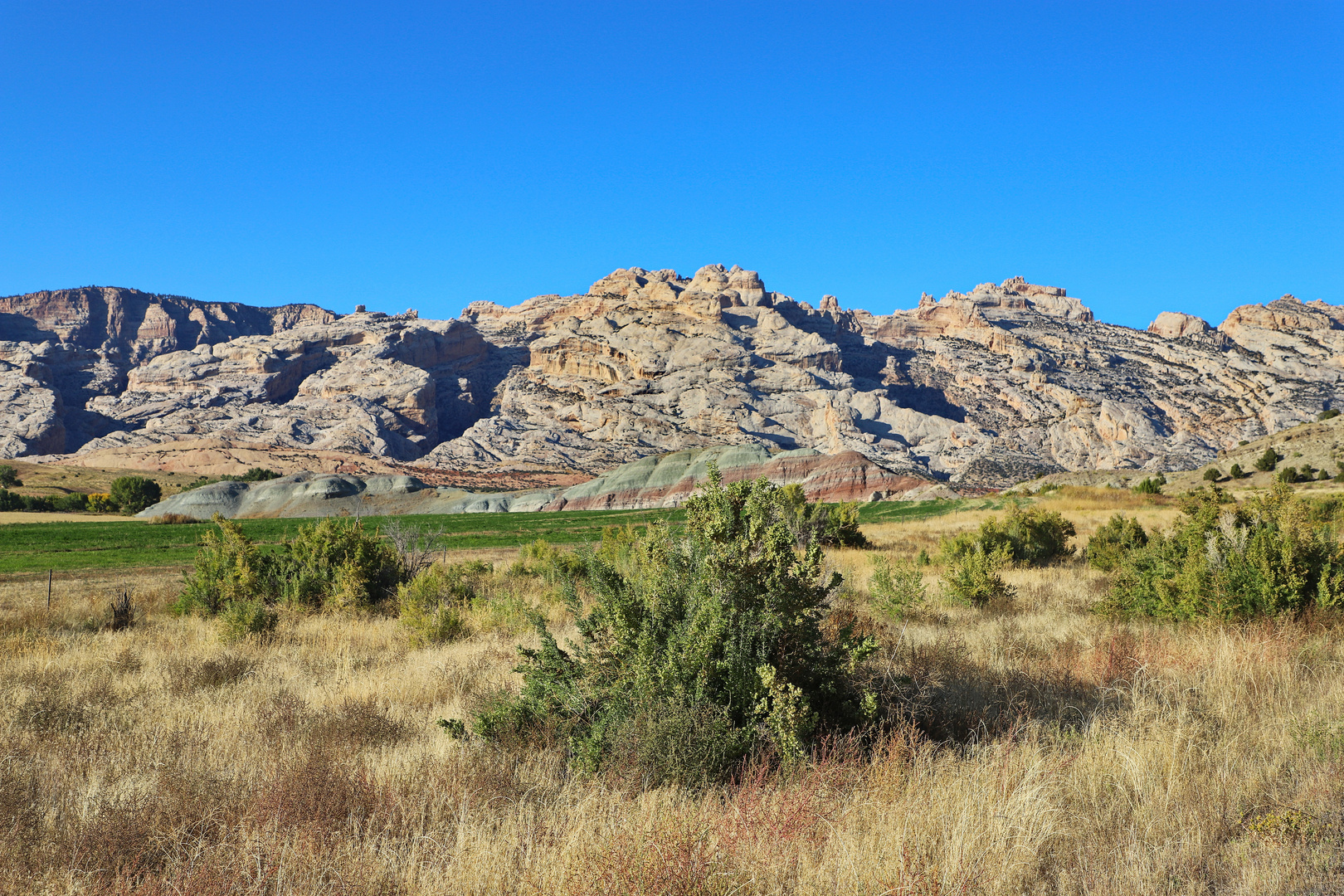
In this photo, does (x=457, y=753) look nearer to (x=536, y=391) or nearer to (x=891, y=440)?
(x=891, y=440)

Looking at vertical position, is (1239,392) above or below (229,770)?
above

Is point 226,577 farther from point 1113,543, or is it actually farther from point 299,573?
point 1113,543

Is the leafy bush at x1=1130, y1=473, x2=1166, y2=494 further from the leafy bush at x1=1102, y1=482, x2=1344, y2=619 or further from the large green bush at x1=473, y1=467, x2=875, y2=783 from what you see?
the large green bush at x1=473, y1=467, x2=875, y2=783

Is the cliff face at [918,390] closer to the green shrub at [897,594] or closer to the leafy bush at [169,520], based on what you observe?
the leafy bush at [169,520]

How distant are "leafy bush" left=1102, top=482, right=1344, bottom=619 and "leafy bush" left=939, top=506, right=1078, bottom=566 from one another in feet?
27.1

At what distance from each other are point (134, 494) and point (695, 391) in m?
90.2

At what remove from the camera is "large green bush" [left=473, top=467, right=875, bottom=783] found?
15.2ft

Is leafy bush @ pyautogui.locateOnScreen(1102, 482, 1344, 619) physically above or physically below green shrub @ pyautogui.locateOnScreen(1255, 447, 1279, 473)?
below

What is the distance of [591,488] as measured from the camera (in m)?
80.2

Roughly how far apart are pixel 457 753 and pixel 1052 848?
3830mm

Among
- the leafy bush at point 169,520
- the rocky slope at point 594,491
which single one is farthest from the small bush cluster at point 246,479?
the leafy bush at point 169,520

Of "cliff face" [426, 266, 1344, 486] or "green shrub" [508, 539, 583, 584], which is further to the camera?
"cliff face" [426, 266, 1344, 486]

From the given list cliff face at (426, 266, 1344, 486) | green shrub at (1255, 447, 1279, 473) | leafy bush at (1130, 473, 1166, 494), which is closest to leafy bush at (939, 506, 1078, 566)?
leafy bush at (1130, 473, 1166, 494)

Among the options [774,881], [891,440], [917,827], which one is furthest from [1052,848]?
[891,440]
